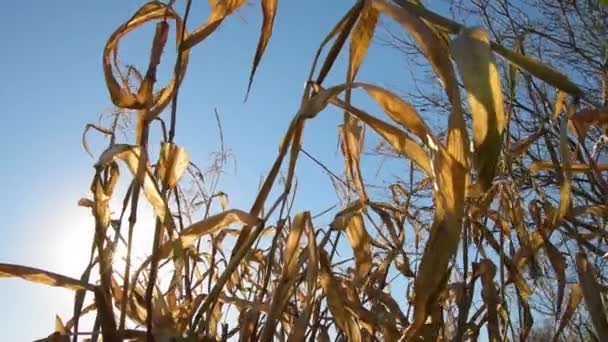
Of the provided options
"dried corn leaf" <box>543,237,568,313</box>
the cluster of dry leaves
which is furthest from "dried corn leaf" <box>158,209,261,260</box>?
"dried corn leaf" <box>543,237,568,313</box>

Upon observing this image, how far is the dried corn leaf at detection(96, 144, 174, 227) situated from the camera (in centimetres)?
64

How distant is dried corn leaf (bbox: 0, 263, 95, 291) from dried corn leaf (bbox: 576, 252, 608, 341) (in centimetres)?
48

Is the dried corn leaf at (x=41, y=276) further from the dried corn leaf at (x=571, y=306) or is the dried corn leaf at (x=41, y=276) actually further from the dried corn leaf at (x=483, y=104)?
the dried corn leaf at (x=571, y=306)

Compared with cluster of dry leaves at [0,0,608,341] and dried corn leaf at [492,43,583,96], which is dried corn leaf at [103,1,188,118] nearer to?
cluster of dry leaves at [0,0,608,341]

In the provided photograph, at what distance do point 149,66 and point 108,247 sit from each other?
21cm

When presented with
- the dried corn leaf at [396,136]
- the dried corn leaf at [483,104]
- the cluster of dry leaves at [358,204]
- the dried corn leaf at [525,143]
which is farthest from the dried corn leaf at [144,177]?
the dried corn leaf at [525,143]

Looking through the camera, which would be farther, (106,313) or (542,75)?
(106,313)

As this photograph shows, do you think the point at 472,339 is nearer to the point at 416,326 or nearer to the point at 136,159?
the point at 416,326

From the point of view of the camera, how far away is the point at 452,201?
473mm

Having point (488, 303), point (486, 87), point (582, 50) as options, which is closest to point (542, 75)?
point (486, 87)

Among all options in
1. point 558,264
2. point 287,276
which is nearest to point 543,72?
point 287,276

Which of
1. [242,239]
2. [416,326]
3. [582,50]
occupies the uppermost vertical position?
[582,50]

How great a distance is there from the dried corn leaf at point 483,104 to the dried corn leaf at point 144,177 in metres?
0.35

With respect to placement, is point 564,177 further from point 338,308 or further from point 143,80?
point 143,80
